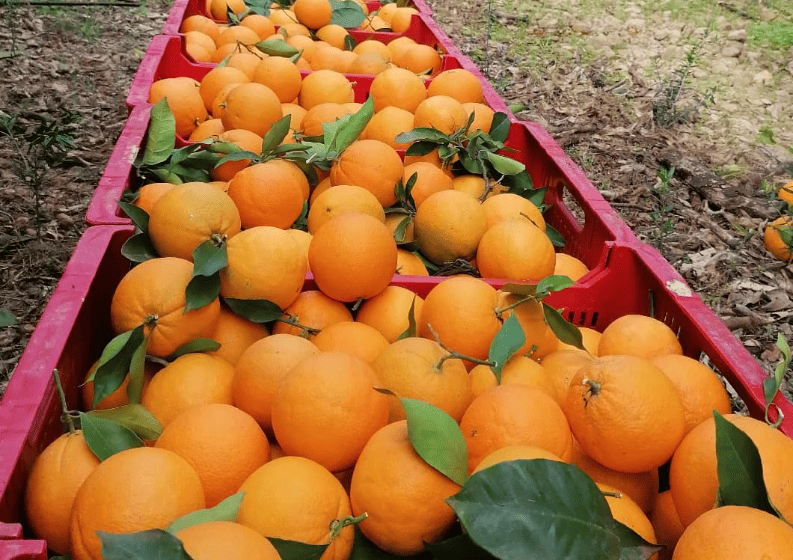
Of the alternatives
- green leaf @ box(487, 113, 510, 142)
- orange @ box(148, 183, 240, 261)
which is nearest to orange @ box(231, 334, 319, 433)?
orange @ box(148, 183, 240, 261)

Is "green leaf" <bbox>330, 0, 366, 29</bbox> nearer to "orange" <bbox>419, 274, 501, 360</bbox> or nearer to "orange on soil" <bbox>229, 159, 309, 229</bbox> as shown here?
"orange on soil" <bbox>229, 159, 309, 229</bbox>

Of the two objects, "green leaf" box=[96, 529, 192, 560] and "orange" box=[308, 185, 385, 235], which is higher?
"green leaf" box=[96, 529, 192, 560]

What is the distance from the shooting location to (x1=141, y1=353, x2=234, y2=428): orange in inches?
51.1

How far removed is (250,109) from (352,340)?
1.14 meters

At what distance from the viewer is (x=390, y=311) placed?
5.22 feet

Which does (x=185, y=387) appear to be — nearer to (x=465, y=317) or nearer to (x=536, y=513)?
(x=465, y=317)

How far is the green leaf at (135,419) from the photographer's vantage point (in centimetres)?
122

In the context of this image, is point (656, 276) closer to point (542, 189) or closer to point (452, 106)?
point (542, 189)

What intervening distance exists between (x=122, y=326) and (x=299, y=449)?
1.67 ft

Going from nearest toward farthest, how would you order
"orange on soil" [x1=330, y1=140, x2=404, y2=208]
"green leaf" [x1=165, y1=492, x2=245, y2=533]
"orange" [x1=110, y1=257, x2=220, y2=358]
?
"green leaf" [x1=165, y1=492, x2=245, y2=533]
"orange" [x1=110, y1=257, x2=220, y2=358]
"orange on soil" [x1=330, y1=140, x2=404, y2=208]

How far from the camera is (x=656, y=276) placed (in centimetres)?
170

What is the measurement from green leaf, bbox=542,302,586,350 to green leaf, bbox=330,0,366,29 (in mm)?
2720

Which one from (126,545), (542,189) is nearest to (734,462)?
(126,545)

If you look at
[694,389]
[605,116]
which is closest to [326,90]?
[694,389]
